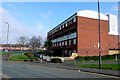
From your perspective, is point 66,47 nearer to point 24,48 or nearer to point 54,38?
point 54,38

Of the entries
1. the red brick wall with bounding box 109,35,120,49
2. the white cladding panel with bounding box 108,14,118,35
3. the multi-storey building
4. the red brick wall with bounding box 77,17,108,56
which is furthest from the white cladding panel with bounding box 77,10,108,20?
the red brick wall with bounding box 109,35,120,49

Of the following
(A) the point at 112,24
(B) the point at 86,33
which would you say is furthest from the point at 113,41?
(B) the point at 86,33

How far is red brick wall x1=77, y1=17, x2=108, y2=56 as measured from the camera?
227ft

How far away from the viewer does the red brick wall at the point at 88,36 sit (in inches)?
2724

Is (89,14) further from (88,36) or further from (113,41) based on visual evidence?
(113,41)

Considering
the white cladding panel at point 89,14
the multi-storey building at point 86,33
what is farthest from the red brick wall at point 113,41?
the white cladding panel at point 89,14

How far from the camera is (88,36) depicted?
2785 inches

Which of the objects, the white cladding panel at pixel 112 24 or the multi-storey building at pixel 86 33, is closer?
the multi-storey building at pixel 86 33

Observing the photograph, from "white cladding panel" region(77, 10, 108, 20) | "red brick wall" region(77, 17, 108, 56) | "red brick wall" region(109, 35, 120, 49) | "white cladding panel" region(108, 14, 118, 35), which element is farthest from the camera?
"white cladding panel" region(108, 14, 118, 35)

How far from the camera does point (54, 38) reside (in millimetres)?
103062

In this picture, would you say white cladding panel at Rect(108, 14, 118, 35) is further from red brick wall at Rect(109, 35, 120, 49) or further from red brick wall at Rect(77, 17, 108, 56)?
red brick wall at Rect(77, 17, 108, 56)

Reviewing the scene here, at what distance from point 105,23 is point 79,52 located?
42.8 ft

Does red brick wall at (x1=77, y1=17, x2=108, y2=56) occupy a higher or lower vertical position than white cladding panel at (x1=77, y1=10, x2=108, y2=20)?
lower

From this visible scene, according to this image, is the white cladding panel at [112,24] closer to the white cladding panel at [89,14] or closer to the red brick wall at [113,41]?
the red brick wall at [113,41]
